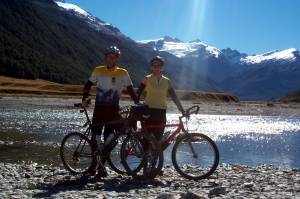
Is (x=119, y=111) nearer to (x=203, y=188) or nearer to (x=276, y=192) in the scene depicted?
(x=203, y=188)

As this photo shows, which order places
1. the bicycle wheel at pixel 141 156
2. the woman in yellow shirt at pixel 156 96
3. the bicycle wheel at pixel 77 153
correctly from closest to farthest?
the bicycle wheel at pixel 141 156, the woman in yellow shirt at pixel 156 96, the bicycle wheel at pixel 77 153

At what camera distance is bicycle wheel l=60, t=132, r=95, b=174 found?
1380 cm

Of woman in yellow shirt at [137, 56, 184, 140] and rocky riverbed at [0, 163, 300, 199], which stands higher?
woman in yellow shirt at [137, 56, 184, 140]

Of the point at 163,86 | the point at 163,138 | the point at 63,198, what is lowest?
the point at 63,198

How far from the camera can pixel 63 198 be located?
10.7 m

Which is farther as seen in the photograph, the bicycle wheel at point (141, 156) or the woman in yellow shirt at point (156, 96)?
the woman in yellow shirt at point (156, 96)

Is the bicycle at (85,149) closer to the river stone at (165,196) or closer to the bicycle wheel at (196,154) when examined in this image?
the bicycle wheel at (196,154)

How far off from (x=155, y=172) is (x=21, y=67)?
146683 millimetres

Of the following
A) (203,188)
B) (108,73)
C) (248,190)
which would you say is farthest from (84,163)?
(248,190)

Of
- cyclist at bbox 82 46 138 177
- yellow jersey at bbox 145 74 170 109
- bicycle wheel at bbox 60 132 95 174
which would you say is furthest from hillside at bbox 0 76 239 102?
yellow jersey at bbox 145 74 170 109

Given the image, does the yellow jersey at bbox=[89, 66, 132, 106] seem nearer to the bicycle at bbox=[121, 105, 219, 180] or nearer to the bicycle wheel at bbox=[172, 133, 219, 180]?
the bicycle at bbox=[121, 105, 219, 180]

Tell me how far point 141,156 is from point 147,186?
1058 millimetres

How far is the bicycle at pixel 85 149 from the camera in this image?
44.4ft

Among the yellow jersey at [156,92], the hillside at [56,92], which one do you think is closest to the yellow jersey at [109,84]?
the yellow jersey at [156,92]
